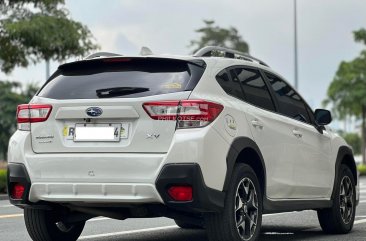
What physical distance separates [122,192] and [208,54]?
163 centimetres

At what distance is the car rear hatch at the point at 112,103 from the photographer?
6.84 meters

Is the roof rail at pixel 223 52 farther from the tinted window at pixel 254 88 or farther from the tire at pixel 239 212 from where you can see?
the tire at pixel 239 212

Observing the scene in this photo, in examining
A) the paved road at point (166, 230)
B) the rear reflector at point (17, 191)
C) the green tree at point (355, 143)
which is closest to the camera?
the rear reflector at point (17, 191)

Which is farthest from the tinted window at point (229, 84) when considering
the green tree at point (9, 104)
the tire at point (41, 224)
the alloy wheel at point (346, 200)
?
the green tree at point (9, 104)

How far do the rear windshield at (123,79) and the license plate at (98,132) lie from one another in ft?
0.82

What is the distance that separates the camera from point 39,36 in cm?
2514

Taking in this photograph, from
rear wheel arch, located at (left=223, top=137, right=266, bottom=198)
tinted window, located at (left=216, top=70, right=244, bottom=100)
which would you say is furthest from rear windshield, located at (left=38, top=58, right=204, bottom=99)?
rear wheel arch, located at (left=223, top=137, right=266, bottom=198)

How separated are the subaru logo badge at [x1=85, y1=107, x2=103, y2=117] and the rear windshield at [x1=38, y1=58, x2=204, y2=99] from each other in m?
0.15

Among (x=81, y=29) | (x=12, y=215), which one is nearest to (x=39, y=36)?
(x=81, y=29)

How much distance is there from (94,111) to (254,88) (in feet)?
5.66

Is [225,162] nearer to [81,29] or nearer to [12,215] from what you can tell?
[12,215]

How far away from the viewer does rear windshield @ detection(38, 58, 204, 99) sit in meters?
7.01

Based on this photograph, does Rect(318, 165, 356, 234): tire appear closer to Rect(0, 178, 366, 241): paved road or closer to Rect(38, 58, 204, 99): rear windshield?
Rect(0, 178, 366, 241): paved road

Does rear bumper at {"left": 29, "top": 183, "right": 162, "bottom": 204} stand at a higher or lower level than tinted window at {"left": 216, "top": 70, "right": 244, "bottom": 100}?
lower
